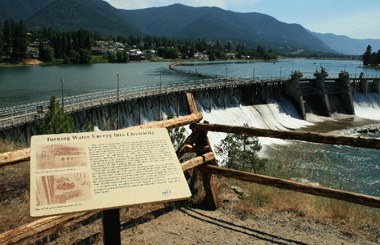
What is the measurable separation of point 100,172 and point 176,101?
38546mm

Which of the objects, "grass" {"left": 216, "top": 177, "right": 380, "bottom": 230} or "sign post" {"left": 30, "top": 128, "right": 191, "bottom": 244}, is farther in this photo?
"grass" {"left": 216, "top": 177, "right": 380, "bottom": 230}

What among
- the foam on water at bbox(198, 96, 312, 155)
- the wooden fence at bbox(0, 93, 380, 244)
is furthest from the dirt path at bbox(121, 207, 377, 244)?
the foam on water at bbox(198, 96, 312, 155)

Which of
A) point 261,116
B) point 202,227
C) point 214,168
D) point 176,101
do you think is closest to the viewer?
point 202,227

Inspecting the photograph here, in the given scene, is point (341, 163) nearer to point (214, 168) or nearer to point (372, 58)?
point (214, 168)

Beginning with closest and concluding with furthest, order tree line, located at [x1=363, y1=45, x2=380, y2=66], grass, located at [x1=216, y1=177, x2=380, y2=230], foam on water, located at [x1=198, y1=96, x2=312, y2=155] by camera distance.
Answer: grass, located at [x1=216, y1=177, x2=380, y2=230], foam on water, located at [x1=198, y1=96, x2=312, y2=155], tree line, located at [x1=363, y1=45, x2=380, y2=66]

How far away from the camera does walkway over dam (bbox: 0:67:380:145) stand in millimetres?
29055

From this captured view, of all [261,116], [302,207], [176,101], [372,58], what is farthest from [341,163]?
[372,58]

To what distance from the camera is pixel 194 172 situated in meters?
8.31

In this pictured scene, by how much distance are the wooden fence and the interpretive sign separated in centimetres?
121

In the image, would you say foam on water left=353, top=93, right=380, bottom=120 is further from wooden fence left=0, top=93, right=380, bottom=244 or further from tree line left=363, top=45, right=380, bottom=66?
tree line left=363, top=45, right=380, bottom=66

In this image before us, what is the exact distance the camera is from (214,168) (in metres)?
7.44

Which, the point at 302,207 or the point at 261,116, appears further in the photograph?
the point at 261,116

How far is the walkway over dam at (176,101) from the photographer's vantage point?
2905cm

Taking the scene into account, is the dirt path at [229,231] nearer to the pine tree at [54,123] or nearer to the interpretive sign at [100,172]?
the interpretive sign at [100,172]
